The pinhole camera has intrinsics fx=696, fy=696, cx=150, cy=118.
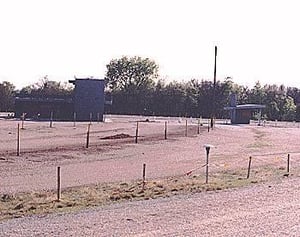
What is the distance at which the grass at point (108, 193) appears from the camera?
1669 cm

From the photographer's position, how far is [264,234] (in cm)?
1312

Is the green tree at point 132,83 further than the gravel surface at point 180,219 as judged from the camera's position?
Yes

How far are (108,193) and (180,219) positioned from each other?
17.5ft

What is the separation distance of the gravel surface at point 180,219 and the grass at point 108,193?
817 millimetres

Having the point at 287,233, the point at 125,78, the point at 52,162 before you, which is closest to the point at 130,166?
the point at 52,162

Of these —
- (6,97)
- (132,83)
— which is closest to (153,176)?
(6,97)

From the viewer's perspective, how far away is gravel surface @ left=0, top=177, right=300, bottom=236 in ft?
43.4

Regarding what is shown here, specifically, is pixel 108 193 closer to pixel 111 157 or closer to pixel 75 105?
pixel 111 157

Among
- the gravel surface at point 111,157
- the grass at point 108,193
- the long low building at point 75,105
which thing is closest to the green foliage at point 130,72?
the long low building at point 75,105

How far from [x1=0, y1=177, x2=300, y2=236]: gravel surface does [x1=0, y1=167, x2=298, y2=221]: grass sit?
82 centimetres

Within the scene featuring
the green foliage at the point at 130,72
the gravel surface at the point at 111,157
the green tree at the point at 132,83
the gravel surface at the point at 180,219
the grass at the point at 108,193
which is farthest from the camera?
the green foliage at the point at 130,72

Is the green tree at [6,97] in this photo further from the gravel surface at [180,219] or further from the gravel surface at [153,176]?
the gravel surface at [180,219]

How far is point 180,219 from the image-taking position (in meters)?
14.9

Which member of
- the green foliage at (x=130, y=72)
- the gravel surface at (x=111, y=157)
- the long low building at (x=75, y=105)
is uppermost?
the green foliage at (x=130, y=72)
